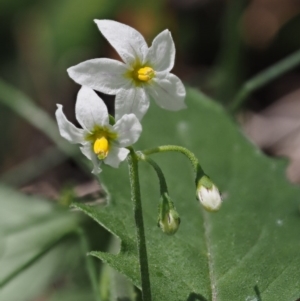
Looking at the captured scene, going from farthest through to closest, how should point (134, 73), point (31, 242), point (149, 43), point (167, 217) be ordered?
1. point (149, 43)
2. point (31, 242)
3. point (134, 73)
4. point (167, 217)

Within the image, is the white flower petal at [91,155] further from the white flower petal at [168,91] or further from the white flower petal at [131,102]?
the white flower petal at [168,91]

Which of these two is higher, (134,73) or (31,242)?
(134,73)

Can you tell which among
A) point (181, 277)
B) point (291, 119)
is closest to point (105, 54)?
point (291, 119)

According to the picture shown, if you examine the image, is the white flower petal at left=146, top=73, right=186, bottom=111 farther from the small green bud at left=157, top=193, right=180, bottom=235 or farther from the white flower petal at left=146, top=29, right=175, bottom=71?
the small green bud at left=157, top=193, right=180, bottom=235

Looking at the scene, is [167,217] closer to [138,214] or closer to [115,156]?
[138,214]

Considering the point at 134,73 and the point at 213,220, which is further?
the point at 213,220

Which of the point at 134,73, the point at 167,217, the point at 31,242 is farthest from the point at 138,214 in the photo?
the point at 31,242
